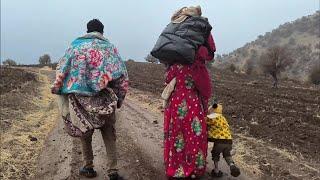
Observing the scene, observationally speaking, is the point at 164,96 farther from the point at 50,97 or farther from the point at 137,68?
the point at 137,68

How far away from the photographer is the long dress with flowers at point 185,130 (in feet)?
25.4

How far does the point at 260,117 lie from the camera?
1540 centimetres

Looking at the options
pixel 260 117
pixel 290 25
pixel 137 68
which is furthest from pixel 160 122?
pixel 290 25

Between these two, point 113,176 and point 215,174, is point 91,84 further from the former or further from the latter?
point 215,174

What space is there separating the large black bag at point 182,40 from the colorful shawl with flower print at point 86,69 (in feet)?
2.08

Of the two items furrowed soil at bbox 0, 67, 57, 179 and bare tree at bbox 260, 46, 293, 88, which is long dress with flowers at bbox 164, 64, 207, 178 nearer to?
furrowed soil at bbox 0, 67, 57, 179

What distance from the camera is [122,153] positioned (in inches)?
383

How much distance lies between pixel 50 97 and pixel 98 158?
1110cm

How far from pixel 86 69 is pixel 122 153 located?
248cm

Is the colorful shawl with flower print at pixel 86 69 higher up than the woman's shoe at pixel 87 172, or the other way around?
the colorful shawl with flower print at pixel 86 69

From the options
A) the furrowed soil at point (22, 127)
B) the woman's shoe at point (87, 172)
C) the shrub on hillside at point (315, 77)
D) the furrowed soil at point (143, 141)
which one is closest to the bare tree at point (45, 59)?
the shrub on hillside at point (315, 77)

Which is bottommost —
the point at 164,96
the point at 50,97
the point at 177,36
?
the point at 50,97

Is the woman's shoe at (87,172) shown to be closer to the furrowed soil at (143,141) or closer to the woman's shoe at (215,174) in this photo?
the furrowed soil at (143,141)

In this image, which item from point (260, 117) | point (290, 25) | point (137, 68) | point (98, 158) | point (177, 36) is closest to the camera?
point (177, 36)
